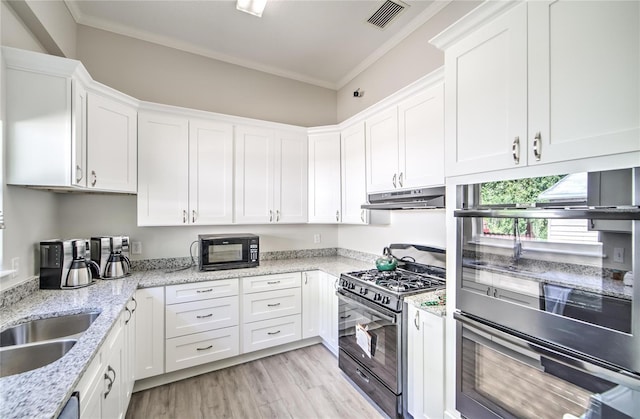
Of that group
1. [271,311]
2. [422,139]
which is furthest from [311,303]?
[422,139]

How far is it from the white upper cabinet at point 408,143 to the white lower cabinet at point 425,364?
3.15 feet

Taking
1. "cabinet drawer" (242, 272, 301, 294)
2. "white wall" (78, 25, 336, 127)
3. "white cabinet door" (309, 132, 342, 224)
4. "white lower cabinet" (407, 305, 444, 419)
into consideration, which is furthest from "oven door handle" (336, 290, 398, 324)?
"white wall" (78, 25, 336, 127)

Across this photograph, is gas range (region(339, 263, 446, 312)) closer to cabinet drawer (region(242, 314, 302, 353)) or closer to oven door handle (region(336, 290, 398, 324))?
oven door handle (region(336, 290, 398, 324))

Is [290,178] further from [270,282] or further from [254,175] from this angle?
[270,282]

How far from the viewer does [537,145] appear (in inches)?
48.3

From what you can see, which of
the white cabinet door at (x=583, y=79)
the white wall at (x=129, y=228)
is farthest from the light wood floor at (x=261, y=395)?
the white cabinet door at (x=583, y=79)

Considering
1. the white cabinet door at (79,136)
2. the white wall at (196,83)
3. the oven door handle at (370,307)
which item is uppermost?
the white wall at (196,83)

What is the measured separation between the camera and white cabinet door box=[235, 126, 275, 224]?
290 cm

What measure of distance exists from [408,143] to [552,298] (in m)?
1.42

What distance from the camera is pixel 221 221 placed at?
2.82 metres

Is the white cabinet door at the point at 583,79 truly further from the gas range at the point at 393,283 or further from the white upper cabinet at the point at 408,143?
the gas range at the point at 393,283

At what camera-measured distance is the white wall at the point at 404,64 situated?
7.47 feet

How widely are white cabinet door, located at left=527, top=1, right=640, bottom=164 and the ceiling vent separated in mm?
1394

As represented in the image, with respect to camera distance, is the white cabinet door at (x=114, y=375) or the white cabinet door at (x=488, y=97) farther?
the white cabinet door at (x=114, y=375)
